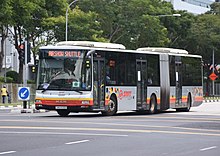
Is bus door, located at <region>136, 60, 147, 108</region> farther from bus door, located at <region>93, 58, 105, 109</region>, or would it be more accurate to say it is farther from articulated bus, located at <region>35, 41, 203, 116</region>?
bus door, located at <region>93, 58, 105, 109</region>

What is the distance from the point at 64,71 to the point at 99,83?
184 cm

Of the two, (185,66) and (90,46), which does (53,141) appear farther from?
(185,66)

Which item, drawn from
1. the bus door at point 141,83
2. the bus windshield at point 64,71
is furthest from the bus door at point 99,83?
the bus door at point 141,83

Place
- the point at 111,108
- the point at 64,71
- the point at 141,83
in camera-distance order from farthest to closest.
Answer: the point at 141,83
the point at 111,108
the point at 64,71

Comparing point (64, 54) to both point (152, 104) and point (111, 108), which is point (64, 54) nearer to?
point (111, 108)

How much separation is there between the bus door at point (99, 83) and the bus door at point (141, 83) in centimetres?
339

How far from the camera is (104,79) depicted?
31297 millimetres

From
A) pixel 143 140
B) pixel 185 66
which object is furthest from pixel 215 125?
pixel 185 66

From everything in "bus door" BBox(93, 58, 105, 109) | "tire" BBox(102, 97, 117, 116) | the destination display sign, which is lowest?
"tire" BBox(102, 97, 117, 116)

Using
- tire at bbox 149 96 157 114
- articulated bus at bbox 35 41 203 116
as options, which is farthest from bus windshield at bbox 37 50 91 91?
tire at bbox 149 96 157 114

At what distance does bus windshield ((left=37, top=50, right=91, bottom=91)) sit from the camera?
2998cm

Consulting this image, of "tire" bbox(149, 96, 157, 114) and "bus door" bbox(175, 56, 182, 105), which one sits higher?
"bus door" bbox(175, 56, 182, 105)

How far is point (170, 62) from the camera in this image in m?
37.8

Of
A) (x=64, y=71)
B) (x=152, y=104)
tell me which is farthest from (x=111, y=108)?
(x=152, y=104)
